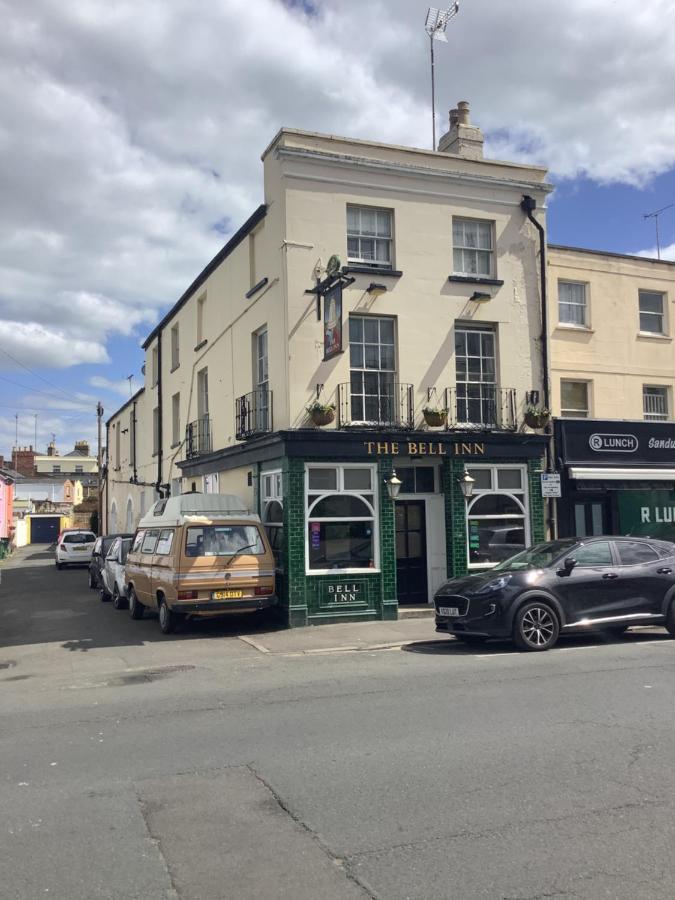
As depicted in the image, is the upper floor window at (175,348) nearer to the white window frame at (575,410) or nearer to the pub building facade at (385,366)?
the pub building facade at (385,366)

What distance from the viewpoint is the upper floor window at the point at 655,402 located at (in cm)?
1880

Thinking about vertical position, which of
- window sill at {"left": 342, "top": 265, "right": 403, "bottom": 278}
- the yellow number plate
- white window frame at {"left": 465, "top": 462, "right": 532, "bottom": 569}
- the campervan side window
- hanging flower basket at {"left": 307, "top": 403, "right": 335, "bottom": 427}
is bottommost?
the yellow number plate

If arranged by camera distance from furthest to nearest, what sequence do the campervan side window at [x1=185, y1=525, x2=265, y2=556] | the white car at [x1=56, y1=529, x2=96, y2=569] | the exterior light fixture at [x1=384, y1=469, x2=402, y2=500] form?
the white car at [x1=56, y1=529, x2=96, y2=569] → the exterior light fixture at [x1=384, y1=469, x2=402, y2=500] → the campervan side window at [x1=185, y1=525, x2=265, y2=556]

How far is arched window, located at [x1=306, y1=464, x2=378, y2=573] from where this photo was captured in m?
14.6

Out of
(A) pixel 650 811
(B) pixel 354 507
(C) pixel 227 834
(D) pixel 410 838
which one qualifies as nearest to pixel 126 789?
(C) pixel 227 834

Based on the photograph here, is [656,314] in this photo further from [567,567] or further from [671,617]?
[567,567]

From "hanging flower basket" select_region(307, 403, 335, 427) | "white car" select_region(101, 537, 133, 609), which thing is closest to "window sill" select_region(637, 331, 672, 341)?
"hanging flower basket" select_region(307, 403, 335, 427)

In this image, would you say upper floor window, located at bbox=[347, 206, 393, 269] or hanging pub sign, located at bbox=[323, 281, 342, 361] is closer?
hanging pub sign, located at bbox=[323, 281, 342, 361]

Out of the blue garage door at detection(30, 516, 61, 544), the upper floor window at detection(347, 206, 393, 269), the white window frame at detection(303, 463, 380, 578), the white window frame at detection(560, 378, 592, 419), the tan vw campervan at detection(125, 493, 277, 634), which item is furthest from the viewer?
the blue garage door at detection(30, 516, 61, 544)

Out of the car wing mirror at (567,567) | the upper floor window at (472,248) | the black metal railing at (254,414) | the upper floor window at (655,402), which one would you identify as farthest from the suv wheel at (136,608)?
the upper floor window at (655,402)

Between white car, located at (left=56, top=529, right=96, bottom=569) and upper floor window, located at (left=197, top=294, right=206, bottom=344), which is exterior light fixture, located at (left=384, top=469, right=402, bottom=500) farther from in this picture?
white car, located at (left=56, top=529, right=96, bottom=569)

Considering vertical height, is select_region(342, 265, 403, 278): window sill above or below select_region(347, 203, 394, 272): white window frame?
below

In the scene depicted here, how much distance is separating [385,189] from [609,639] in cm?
916

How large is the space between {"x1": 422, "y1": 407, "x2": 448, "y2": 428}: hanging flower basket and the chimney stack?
5.78 meters
